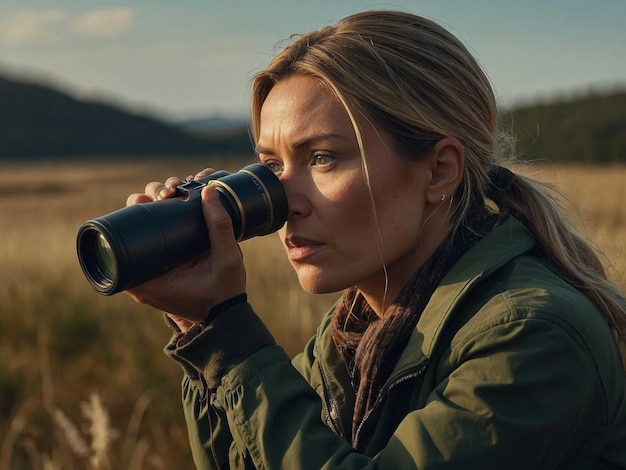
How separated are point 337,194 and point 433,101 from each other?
0.34 m

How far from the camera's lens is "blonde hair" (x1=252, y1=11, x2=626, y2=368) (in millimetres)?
2125

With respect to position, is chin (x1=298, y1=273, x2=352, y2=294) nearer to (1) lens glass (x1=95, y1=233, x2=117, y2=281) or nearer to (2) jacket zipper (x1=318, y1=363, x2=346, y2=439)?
(2) jacket zipper (x1=318, y1=363, x2=346, y2=439)

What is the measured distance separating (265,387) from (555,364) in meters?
0.59

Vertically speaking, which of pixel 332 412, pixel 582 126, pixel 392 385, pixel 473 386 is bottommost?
pixel 582 126

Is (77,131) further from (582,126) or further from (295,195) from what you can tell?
(295,195)

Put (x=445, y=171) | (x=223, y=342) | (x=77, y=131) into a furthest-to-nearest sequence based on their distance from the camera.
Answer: (x=77, y=131)
(x=445, y=171)
(x=223, y=342)

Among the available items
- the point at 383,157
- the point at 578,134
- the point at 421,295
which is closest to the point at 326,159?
the point at 383,157

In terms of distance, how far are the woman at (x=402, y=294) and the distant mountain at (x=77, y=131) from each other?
6984cm

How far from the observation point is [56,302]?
5.73 meters

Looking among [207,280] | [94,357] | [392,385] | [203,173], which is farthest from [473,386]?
[94,357]

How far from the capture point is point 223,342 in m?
1.95

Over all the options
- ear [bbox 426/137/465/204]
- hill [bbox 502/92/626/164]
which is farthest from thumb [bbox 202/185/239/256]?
hill [bbox 502/92/626/164]

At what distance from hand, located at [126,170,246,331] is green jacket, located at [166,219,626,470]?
0.07 metres

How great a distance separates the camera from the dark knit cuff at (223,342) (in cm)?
193
